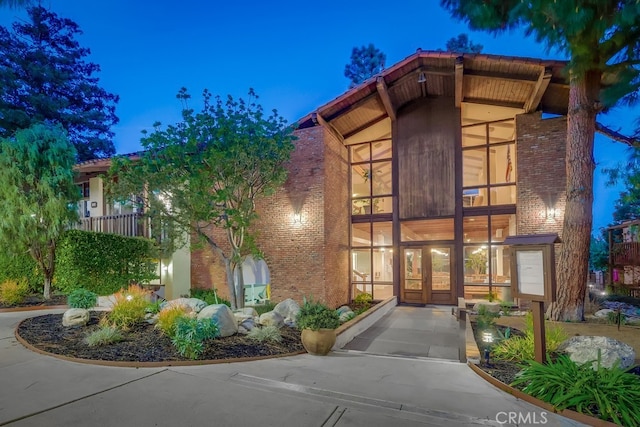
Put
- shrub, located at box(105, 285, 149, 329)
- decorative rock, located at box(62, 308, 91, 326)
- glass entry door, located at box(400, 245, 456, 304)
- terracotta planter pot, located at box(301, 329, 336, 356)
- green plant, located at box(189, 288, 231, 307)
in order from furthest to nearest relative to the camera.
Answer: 1. glass entry door, located at box(400, 245, 456, 304)
2. green plant, located at box(189, 288, 231, 307)
3. decorative rock, located at box(62, 308, 91, 326)
4. shrub, located at box(105, 285, 149, 329)
5. terracotta planter pot, located at box(301, 329, 336, 356)

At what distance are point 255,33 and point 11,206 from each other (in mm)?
81873

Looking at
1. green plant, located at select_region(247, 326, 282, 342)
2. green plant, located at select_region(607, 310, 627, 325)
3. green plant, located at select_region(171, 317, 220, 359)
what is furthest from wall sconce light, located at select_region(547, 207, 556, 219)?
green plant, located at select_region(171, 317, 220, 359)

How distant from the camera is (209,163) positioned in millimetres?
8727

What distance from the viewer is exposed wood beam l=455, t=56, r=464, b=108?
964 cm

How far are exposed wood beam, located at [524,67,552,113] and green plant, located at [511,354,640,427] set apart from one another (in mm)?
7936

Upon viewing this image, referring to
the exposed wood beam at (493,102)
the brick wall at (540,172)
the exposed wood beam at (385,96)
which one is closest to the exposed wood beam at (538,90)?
the brick wall at (540,172)

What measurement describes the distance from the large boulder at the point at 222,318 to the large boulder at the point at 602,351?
5.15m

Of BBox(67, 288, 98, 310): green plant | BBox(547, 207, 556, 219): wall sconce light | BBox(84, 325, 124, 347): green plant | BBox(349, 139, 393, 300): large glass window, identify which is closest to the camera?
BBox(84, 325, 124, 347): green plant

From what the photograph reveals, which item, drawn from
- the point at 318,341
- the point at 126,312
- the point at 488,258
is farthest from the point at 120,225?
the point at 488,258

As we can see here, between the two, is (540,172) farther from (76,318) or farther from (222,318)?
(76,318)

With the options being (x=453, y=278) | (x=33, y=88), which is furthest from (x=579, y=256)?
(x=33, y=88)

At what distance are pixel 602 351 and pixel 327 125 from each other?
9.11 meters

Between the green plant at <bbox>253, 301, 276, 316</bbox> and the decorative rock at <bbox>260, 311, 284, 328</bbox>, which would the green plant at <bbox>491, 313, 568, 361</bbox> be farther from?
the green plant at <bbox>253, 301, 276, 316</bbox>

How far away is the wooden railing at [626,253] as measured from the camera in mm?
13250
